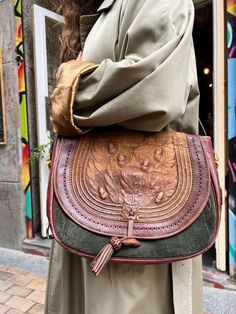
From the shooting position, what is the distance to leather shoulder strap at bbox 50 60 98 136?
0.90 meters

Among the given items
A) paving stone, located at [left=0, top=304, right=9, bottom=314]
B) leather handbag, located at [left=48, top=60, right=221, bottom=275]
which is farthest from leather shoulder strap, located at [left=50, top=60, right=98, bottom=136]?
paving stone, located at [left=0, top=304, right=9, bottom=314]

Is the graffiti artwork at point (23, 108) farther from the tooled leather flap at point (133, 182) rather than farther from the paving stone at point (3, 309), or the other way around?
the tooled leather flap at point (133, 182)

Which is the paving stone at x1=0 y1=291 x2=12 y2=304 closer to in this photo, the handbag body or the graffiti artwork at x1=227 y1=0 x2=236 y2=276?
the graffiti artwork at x1=227 y1=0 x2=236 y2=276

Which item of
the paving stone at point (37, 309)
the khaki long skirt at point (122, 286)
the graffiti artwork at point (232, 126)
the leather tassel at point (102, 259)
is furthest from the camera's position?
the paving stone at point (37, 309)

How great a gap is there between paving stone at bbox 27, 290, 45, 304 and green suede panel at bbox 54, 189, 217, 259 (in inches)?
79.4

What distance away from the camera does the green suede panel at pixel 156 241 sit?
869mm

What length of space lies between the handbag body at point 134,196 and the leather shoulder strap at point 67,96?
0.06 m

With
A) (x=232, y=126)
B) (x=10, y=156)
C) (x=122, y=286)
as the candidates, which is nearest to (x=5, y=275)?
(x=10, y=156)

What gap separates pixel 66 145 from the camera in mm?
979

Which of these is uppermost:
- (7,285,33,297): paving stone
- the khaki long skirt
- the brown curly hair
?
the brown curly hair

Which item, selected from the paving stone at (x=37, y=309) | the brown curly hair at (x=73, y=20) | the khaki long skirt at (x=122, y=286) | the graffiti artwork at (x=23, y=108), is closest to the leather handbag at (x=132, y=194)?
the khaki long skirt at (x=122, y=286)

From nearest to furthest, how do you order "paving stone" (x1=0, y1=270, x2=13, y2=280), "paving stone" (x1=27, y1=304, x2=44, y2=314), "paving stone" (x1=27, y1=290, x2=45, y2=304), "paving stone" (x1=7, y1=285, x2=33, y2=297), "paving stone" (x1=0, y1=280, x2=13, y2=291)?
→ "paving stone" (x1=27, y1=304, x2=44, y2=314) < "paving stone" (x1=27, y1=290, x2=45, y2=304) < "paving stone" (x1=7, y1=285, x2=33, y2=297) < "paving stone" (x1=0, y1=280, x2=13, y2=291) < "paving stone" (x1=0, y1=270, x2=13, y2=280)

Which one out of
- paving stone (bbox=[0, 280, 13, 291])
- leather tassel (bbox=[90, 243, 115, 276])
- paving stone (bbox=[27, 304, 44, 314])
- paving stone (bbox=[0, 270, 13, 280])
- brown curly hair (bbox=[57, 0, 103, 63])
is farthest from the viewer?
paving stone (bbox=[0, 270, 13, 280])

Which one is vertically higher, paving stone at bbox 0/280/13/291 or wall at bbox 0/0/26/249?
wall at bbox 0/0/26/249
